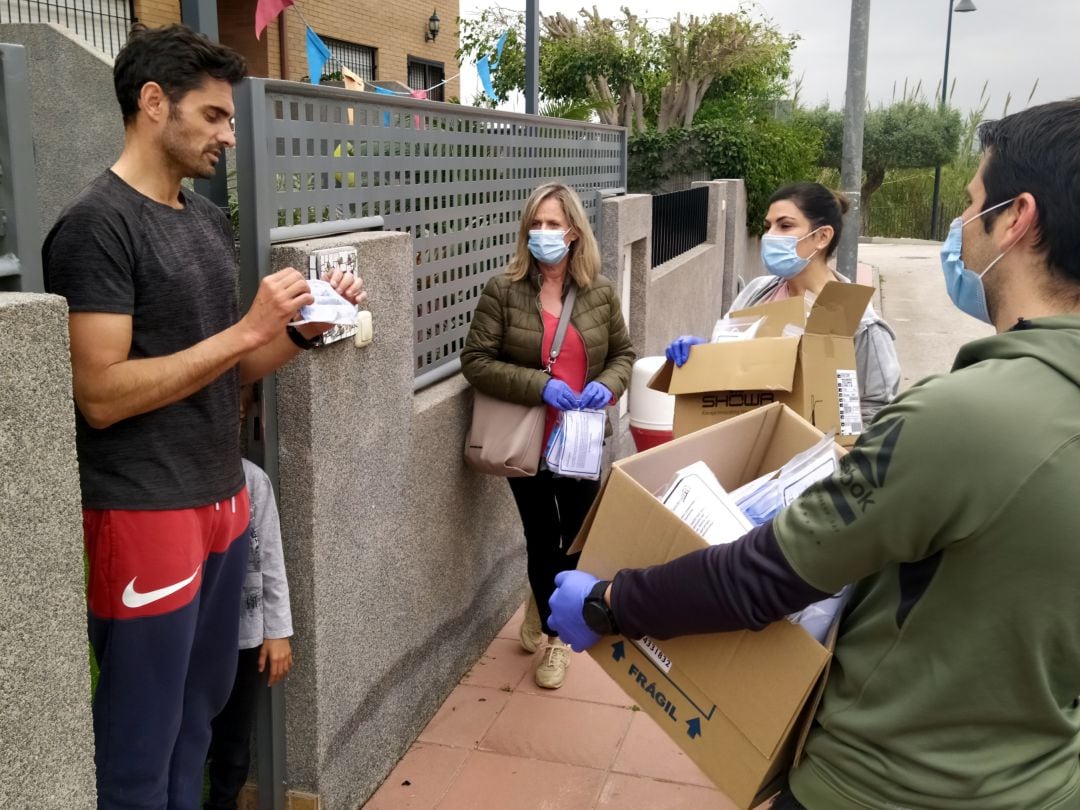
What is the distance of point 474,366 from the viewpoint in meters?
4.17

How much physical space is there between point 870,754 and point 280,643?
1809mm

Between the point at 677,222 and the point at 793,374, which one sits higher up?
the point at 677,222

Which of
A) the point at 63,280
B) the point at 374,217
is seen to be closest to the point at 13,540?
the point at 63,280

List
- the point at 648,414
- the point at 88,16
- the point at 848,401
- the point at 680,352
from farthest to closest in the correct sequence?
the point at 88,16, the point at 648,414, the point at 680,352, the point at 848,401

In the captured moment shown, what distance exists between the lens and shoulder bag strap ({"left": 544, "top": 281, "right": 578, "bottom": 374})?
166 inches

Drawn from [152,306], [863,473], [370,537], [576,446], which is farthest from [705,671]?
[576,446]

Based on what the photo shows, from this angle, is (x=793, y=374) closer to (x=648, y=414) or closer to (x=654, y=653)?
(x=654, y=653)

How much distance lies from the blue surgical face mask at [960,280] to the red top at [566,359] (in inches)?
91.4

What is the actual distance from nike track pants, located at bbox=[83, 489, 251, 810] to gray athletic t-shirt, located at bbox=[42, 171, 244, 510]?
0.19ft

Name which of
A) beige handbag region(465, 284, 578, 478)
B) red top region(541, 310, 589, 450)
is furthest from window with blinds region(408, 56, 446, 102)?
beige handbag region(465, 284, 578, 478)

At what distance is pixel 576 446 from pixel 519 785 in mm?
1258

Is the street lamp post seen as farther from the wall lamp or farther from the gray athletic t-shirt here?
the gray athletic t-shirt

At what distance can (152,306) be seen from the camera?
229 cm

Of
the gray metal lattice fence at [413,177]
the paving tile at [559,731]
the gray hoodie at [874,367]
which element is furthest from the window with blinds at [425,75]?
the gray hoodie at [874,367]
